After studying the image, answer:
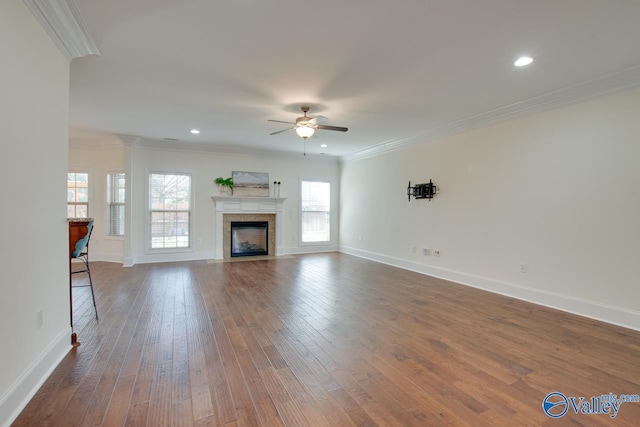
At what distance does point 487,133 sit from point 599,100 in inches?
53.2

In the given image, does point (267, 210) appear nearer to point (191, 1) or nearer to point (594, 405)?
point (191, 1)

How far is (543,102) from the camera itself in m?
3.78

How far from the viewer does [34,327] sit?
2.01 m

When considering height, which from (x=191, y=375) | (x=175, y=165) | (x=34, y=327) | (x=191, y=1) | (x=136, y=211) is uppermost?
(x=191, y=1)

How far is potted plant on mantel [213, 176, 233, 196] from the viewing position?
7035mm

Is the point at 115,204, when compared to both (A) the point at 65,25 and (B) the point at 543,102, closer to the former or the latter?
(A) the point at 65,25

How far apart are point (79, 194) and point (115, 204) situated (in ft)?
2.65

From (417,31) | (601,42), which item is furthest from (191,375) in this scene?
(601,42)

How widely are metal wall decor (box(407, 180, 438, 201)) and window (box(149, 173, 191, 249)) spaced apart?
5.03 meters

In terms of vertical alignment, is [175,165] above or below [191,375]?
above

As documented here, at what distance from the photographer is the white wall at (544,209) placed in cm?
321

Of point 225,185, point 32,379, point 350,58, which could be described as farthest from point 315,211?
point 32,379

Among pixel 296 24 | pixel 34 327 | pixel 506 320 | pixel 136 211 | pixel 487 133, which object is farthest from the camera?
pixel 136 211

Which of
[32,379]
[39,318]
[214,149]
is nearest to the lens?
[32,379]
